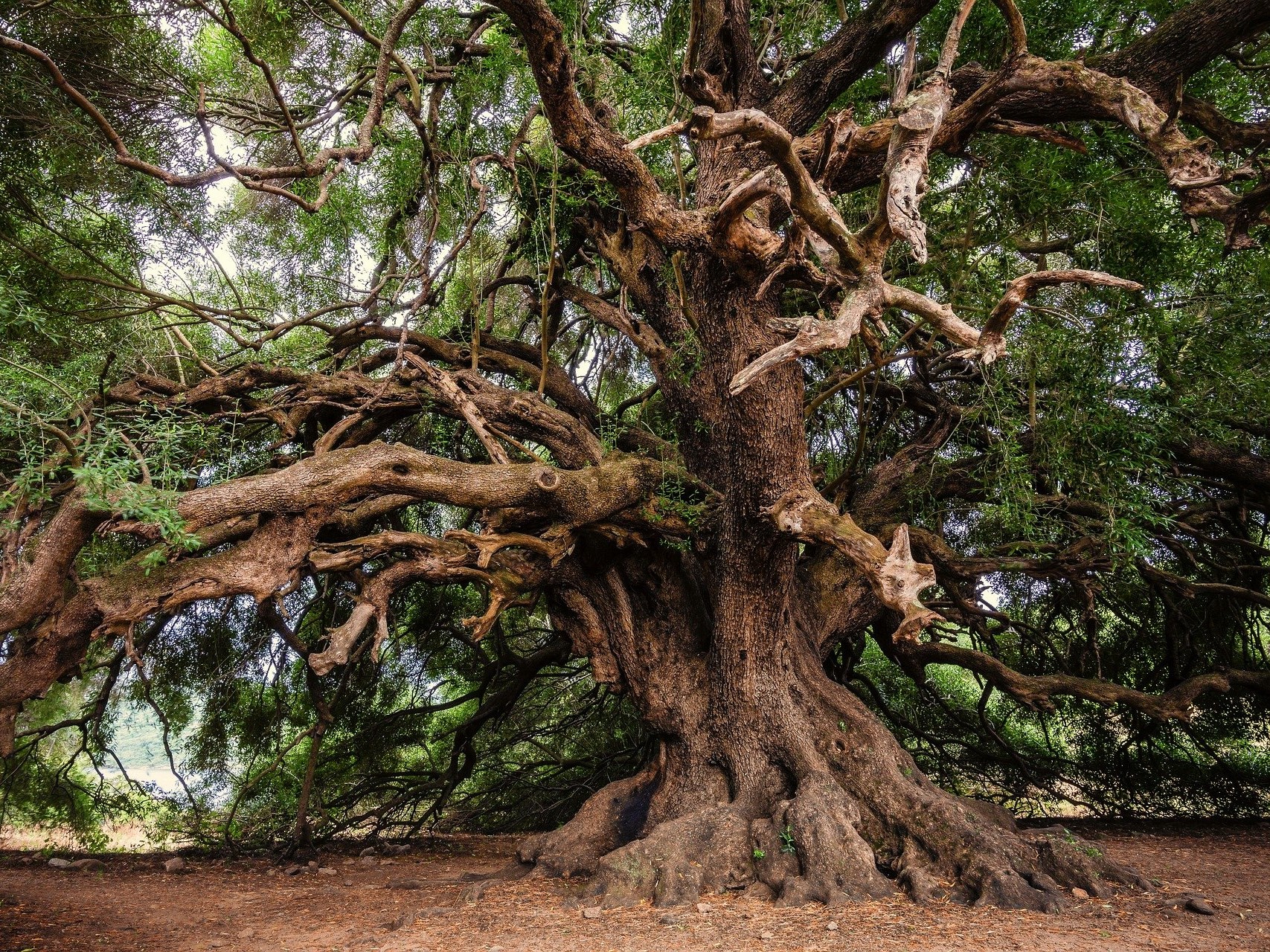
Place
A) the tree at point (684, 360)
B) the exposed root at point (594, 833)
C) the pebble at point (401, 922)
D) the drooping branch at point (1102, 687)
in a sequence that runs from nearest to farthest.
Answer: the tree at point (684, 360) < the pebble at point (401, 922) < the exposed root at point (594, 833) < the drooping branch at point (1102, 687)

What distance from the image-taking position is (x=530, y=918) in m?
4.45

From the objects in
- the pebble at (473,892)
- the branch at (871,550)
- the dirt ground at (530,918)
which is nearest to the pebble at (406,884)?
the dirt ground at (530,918)

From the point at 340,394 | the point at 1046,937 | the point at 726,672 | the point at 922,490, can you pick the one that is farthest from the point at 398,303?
the point at 1046,937

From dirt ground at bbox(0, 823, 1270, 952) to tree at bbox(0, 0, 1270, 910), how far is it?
315 millimetres

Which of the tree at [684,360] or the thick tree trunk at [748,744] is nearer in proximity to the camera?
the tree at [684,360]

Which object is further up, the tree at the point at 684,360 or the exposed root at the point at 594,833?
the tree at the point at 684,360

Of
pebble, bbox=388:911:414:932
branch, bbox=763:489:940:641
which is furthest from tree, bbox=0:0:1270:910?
pebble, bbox=388:911:414:932

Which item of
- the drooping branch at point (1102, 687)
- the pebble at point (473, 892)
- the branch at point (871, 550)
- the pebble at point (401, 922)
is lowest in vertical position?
the pebble at point (401, 922)

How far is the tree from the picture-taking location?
4082 mm

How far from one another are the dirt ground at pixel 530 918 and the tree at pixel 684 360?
0.32m

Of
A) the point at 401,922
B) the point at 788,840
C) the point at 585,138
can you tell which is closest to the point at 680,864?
the point at 788,840

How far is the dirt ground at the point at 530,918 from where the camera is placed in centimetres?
387

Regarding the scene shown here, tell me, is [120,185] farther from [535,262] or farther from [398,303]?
[535,262]

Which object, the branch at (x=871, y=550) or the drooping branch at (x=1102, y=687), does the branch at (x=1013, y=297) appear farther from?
the drooping branch at (x=1102, y=687)
